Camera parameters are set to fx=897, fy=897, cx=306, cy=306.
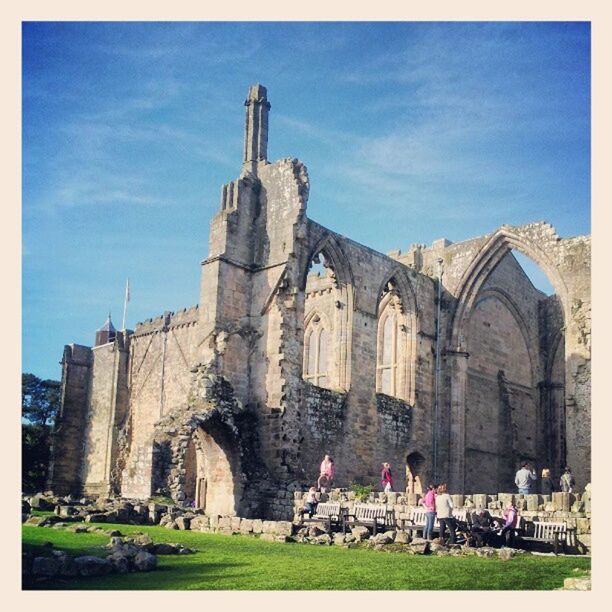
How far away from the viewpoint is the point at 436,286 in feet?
80.8

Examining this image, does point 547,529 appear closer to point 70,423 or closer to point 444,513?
point 444,513

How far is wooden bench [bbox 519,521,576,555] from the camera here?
487 inches

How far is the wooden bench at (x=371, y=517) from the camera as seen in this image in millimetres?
13703

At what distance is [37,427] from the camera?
36.6 metres

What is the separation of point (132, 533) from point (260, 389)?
6.38 m

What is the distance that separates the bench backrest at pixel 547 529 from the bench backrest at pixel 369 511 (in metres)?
2.61

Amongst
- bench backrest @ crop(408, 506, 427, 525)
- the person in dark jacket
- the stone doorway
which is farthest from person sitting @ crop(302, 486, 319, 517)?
the person in dark jacket

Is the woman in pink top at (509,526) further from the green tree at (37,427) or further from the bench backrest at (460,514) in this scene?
the green tree at (37,427)

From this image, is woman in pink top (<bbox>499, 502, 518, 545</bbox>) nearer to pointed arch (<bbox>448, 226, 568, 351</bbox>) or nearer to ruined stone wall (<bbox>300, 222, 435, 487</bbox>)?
ruined stone wall (<bbox>300, 222, 435, 487</bbox>)

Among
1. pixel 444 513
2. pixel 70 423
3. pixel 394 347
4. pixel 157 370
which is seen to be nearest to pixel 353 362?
pixel 394 347

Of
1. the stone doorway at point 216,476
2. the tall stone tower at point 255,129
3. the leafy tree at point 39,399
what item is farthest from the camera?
the leafy tree at point 39,399

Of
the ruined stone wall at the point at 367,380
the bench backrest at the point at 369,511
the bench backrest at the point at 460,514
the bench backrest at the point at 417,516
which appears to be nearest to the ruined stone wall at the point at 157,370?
the ruined stone wall at the point at 367,380

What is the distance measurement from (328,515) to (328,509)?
746 millimetres
